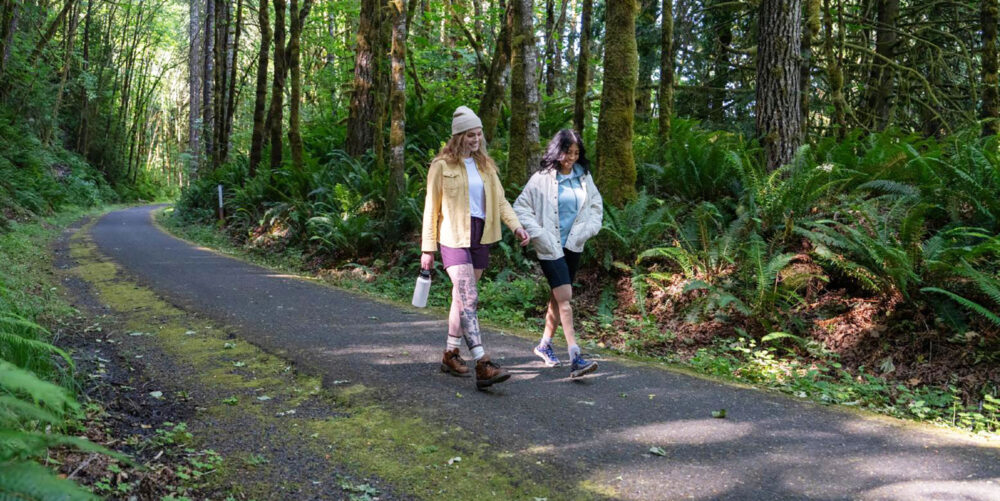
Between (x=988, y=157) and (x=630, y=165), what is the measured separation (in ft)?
14.4

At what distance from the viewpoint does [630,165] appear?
33.1ft

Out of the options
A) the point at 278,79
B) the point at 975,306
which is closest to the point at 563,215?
the point at 975,306

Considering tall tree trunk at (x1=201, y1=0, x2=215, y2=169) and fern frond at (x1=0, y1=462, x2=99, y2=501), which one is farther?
tall tree trunk at (x1=201, y1=0, x2=215, y2=169)

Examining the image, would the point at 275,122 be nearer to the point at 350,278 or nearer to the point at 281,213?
the point at 281,213

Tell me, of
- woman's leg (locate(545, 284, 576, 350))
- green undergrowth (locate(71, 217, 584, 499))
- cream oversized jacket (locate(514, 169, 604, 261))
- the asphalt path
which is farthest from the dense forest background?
cream oversized jacket (locate(514, 169, 604, 261))

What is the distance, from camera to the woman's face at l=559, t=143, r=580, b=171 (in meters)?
5.61

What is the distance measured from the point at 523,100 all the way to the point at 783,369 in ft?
22.8

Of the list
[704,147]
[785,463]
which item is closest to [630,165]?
[704,147]

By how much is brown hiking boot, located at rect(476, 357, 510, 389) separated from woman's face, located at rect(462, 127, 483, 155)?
5.56ft

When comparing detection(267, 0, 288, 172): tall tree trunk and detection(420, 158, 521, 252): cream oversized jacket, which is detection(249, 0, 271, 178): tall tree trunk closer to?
detection(267, 0, 288, 172): tall tree trunk

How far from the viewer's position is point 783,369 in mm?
6629

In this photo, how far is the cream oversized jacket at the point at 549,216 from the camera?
5.59m

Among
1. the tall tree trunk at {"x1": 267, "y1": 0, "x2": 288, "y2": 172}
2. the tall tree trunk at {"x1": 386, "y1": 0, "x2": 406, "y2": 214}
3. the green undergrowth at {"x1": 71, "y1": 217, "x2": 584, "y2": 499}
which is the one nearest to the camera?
the green undergrowth at {"x1": 71, "y1": 217, "x2": 584, "y2": 499}

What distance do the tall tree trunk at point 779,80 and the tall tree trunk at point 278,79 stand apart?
11175mm
